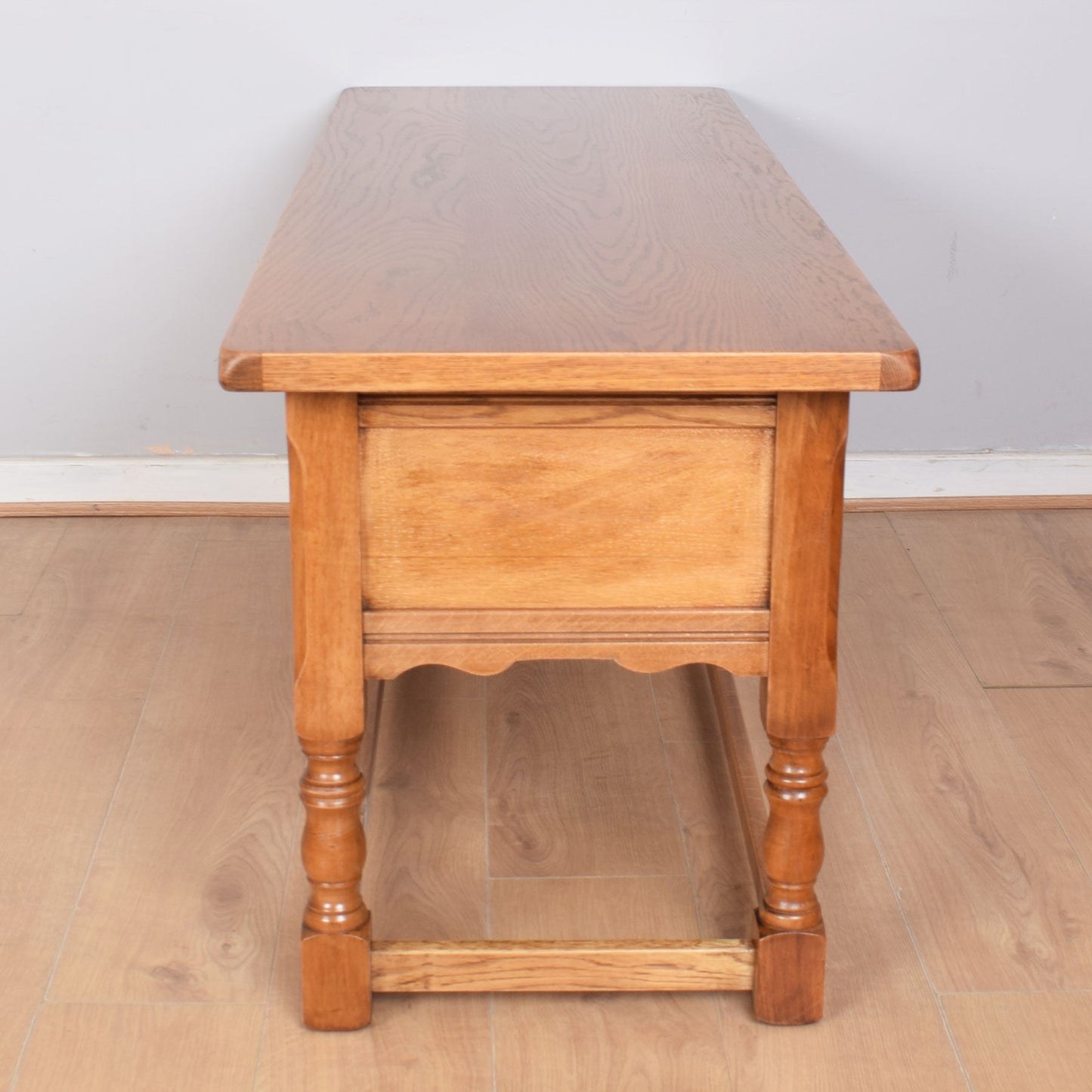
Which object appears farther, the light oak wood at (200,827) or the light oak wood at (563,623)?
the light oak wood at (200,827)

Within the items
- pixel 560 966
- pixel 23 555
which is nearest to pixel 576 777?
pixel 560 966

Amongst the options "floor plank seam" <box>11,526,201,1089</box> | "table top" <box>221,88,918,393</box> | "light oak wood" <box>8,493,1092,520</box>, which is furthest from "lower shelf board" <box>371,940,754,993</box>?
"light oak wood" <box>8,493,1092,520</box>

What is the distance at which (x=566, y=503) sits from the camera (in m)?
1.27

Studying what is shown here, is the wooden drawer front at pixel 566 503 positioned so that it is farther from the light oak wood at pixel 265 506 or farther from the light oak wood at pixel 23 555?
the light oak wood at pixel 265 506

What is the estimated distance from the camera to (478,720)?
77.8 inches

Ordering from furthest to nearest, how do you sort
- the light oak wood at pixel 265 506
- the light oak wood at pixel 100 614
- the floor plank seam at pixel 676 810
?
the light oak wood at pixel 265 506
the light oak wood at pixel 100 614
the floor plank seam at pixel 676 810

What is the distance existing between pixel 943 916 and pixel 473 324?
86 cm

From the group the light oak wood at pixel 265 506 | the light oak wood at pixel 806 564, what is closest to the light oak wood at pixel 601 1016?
the light oak wood at pixel 806 564

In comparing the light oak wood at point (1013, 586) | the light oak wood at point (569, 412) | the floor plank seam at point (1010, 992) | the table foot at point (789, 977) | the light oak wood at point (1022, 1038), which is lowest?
the light oak wood at point (1013, 586)

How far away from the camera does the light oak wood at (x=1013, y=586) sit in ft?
6.97

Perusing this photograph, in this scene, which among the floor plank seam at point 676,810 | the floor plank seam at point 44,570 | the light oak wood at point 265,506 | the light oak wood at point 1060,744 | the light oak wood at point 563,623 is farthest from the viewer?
the light oak wood at point 265,506

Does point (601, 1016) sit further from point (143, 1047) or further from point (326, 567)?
point (326, 567)

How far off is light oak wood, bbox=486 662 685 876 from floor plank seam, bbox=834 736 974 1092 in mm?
236

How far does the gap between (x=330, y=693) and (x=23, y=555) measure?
4.26ft
